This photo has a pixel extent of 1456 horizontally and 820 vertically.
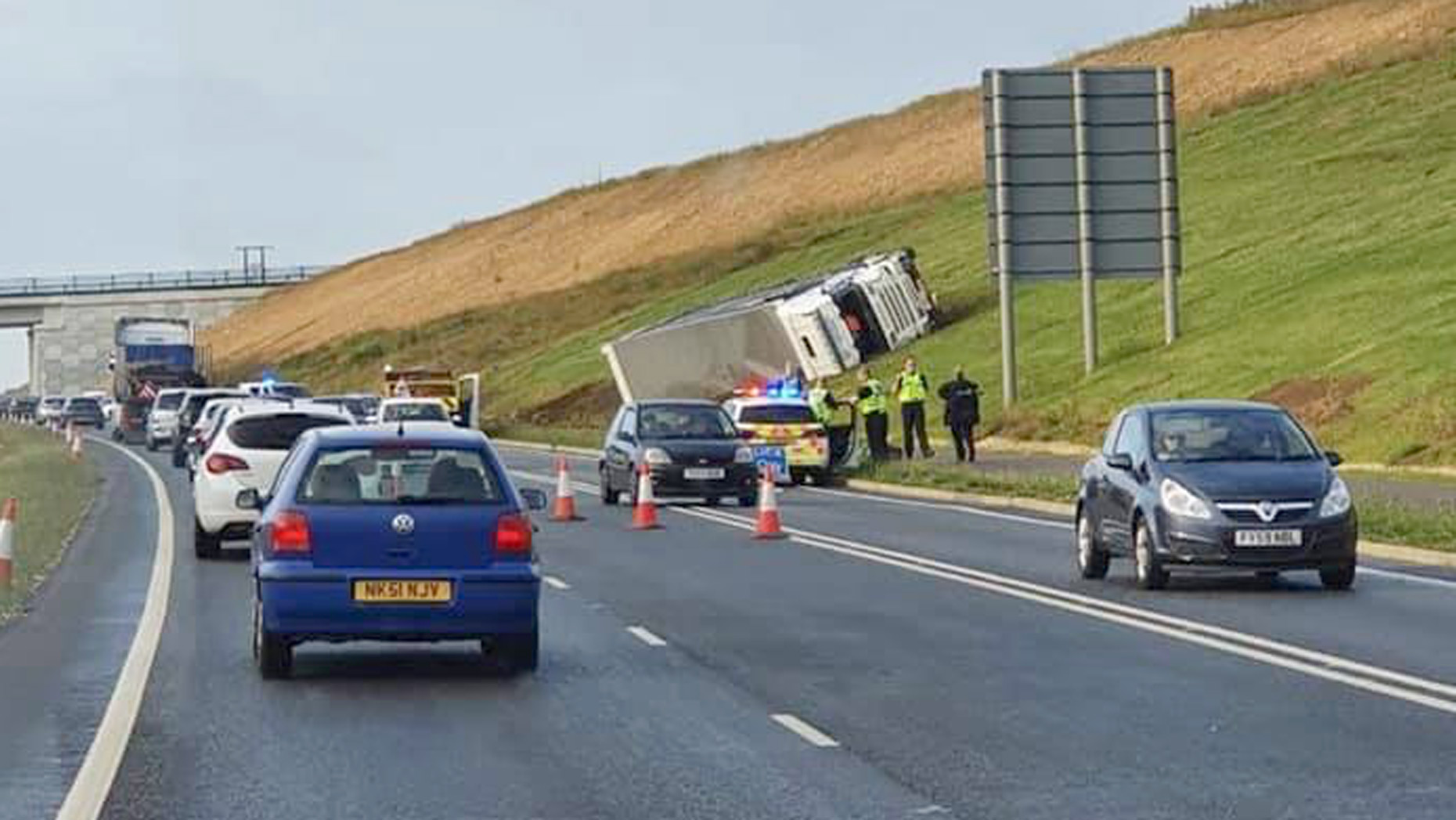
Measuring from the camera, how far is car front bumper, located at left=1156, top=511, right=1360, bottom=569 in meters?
23.7

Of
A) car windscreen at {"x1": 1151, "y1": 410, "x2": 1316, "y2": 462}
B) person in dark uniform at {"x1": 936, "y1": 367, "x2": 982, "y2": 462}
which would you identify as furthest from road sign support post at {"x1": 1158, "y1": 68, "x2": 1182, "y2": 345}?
car windscreen at {"x1": 1151, "y1": 410, "x2": 1316, "y2": 462}

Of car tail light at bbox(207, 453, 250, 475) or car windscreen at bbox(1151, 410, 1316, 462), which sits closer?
car windscreen at bbox(1151, 410, 1316, 462)

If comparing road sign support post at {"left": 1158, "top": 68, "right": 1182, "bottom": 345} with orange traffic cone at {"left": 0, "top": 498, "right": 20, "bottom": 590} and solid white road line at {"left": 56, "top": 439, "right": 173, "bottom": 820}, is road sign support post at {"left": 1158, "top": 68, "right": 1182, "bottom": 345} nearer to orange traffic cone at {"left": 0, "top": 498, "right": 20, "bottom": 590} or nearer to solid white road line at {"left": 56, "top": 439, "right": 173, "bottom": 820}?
solid white road line at {"left": 56, "top": 439, "right": 173, "bottom": 820}

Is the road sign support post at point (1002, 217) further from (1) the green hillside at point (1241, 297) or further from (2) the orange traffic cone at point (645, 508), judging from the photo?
(2) the orange traffic cone at point (645, 508)

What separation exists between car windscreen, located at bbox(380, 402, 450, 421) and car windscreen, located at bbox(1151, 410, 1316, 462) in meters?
33.7

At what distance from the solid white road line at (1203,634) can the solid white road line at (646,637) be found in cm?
316

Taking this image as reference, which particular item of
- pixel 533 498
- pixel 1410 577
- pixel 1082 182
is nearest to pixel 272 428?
pixel 1410 577

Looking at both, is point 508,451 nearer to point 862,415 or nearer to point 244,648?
point 862,415

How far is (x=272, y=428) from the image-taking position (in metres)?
32.2

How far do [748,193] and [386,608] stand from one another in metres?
115

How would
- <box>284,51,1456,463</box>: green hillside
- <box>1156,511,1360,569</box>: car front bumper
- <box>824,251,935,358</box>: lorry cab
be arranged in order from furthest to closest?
<box>824,251,935,358</box>: lorry cab → <box>284,51,1456,463</box>: green hillside → <box>1156,511,1360,569</box>: car front bumper

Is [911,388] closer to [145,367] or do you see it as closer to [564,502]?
[564,502]

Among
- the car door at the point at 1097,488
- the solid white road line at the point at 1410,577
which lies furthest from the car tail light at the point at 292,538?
the solid white road line at the point at 1410,577

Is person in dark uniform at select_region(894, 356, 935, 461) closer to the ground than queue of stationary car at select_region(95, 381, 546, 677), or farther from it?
farther from it
